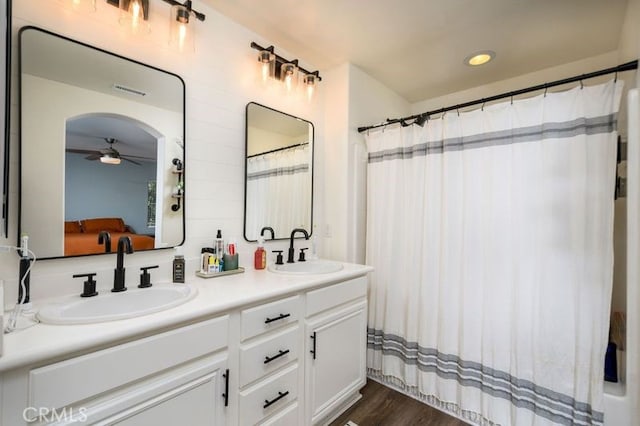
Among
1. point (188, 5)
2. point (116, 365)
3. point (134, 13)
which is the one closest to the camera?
point (116, 365)

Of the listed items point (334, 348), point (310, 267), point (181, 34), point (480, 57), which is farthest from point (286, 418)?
point (480, 57)

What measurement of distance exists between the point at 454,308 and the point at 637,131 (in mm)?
1260

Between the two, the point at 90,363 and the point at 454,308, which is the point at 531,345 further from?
the point at 90,363

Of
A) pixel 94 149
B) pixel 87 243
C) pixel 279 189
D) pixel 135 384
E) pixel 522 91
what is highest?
pixel 522 91

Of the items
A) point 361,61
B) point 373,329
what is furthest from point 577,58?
point 373,329

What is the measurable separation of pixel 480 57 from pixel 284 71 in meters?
1.48

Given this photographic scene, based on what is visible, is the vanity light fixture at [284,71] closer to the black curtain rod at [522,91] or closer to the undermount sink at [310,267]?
the black curtain rod at [522,91]

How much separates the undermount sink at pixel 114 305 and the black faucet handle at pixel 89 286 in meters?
0.02

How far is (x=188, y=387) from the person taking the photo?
1.05m

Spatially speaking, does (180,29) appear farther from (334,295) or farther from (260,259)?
(334,295)

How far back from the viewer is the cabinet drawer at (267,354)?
1.24 metres

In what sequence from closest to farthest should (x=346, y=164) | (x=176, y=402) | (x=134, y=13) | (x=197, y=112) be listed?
(x=176, y=402) → (x=134, y=13) → (x=197, y=112) → (x=346, y=164)

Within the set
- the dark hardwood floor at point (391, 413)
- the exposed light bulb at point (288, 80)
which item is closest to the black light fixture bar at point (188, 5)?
the exposed light bulb at point (288, 80)

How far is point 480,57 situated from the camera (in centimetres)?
214
